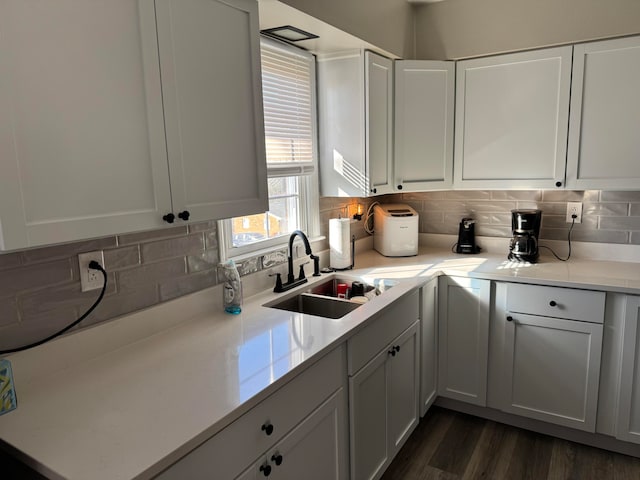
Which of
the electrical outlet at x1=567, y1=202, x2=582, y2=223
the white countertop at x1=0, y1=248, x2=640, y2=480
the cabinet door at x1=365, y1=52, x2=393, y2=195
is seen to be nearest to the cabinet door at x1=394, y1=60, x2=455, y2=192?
the cabinet door at x1=365, y1=52, x2=393, y2=195

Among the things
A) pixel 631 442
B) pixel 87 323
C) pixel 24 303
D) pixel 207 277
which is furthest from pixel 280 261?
pixel 631 442

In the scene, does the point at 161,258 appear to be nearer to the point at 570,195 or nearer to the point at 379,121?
the point at 379,121

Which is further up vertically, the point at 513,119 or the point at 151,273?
the point at 513,119

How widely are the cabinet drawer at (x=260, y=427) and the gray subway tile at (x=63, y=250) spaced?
73 cm

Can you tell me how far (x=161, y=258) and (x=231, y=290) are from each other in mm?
324

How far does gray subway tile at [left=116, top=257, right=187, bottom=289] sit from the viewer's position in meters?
1.57

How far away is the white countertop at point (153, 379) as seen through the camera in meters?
1.00

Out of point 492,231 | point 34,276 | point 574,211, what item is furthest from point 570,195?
point 34,276

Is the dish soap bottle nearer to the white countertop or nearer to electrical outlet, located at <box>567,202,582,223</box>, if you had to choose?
the white countertop

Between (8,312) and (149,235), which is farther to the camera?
(149,235)

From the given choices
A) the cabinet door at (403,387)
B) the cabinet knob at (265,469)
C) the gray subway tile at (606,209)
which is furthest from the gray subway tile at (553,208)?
the cabinet knob at (265,469)

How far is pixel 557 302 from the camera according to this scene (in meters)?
2.27

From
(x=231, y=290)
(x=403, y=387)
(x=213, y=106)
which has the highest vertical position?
(x=213, y=106)

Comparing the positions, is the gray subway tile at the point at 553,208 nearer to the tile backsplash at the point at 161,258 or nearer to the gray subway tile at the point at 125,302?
the tile backsplash at the point at 161,258
